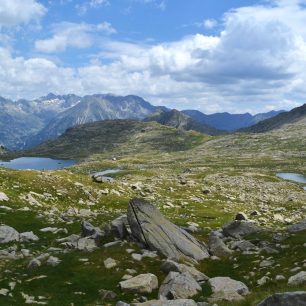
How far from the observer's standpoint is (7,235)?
128ft

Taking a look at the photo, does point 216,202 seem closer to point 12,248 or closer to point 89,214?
point 89,214

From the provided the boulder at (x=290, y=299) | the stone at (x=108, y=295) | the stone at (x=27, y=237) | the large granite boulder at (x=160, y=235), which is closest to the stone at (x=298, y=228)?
the large granite boulder at (x=160, y=235)

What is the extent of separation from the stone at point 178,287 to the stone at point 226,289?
3.44ft

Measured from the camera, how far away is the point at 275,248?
35375mm

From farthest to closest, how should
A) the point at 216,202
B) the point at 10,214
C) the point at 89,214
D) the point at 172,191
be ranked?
the point at 172,191
the point at 216,202
the point at 89,214
the point at 10,214

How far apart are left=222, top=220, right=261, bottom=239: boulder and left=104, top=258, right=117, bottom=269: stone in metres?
14.3

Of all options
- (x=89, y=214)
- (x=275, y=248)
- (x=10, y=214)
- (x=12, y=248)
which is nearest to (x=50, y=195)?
(x=89, y=214)

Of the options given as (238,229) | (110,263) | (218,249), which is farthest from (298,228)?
(110,263)

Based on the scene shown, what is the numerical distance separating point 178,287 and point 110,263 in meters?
6.56

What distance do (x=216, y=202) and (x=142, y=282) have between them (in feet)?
185

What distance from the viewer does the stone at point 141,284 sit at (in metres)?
26.9

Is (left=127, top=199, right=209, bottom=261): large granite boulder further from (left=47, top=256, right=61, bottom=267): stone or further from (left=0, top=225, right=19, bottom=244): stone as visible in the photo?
(left=0, top=225, right=19, bottom=244): stone

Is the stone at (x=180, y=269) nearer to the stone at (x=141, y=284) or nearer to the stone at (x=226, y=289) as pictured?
the stone at (x=226, y=289)

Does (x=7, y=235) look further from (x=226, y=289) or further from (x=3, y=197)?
(x=226, y=289)
